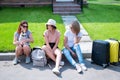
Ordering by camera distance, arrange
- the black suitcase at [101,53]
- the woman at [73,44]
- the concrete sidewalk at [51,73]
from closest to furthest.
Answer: the concrete sidewalk at [51,73] < the black suitcase at [101,53] < the woman at [73,44]

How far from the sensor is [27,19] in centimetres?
1335

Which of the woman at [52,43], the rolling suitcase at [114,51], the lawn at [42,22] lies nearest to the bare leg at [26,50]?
the woman at [52,43]

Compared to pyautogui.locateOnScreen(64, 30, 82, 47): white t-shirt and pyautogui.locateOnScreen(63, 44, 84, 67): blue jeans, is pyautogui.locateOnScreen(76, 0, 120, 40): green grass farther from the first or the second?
pyautogui.locateOnScreen(63, 44, 84, 67): blue jeans

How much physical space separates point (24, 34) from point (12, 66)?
925mm

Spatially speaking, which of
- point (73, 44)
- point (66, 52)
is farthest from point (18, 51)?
point (73, 44)

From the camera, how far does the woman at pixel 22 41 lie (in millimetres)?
7566

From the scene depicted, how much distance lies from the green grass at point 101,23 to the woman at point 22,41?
303 centimetres

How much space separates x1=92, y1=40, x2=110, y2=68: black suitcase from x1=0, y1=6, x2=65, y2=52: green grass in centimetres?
149

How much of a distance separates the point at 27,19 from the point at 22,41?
5839 millimetres

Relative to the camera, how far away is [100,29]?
37.7ft

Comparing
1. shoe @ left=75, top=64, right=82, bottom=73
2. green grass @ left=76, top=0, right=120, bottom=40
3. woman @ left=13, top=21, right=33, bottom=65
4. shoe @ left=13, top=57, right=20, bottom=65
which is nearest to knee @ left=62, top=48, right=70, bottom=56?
shoe @ left=75, top=64, right=82, bottom=73

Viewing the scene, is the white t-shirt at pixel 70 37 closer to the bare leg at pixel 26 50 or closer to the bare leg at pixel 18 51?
the bare leg at pixel 26 50

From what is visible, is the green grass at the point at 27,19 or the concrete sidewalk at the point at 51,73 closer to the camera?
the concrete sidewalk at the point at 51,73

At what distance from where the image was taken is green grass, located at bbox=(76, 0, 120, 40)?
10.5m
